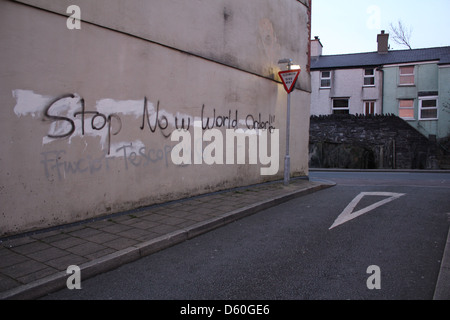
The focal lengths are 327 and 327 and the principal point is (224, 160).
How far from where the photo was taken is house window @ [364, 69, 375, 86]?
2845 centimetres

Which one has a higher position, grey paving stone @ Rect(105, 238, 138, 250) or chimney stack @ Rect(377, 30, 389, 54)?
chimney stack @ Rect(377, 30, 389, 54)

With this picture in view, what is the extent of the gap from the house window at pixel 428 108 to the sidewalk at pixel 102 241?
2530cm

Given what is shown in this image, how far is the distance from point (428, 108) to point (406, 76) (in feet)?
10.6

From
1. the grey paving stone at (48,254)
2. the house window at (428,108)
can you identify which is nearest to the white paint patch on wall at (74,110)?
the grey paving stone at (48,254)

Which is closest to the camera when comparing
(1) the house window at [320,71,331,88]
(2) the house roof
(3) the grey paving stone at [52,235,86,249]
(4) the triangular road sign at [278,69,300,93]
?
(3) the grey paving stone at [52,235,86,249]

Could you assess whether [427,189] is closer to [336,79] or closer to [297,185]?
[297,185]

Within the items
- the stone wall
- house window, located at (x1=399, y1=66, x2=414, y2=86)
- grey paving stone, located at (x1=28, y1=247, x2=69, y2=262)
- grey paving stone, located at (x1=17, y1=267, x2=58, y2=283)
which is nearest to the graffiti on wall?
grey paving stone, located at (x1=28, y1=247, x2=69, y2=262)

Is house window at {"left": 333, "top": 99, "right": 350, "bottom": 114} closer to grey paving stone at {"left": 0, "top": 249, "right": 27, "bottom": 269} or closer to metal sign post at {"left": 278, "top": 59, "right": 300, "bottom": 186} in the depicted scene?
metal sign post at {"left": 278, "top": 59, "right": 300, "bottom": 186}

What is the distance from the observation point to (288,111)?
9617 millimetres

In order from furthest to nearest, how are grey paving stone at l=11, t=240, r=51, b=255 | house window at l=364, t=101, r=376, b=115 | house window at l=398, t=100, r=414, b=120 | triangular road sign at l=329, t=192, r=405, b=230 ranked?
1. house window at l=364, t=101, r=376, b=115
2. house window at l=398, t=100, r=414, b=120
3. triangular road sign at l=329, t=192, r=405, b=230
4. grey paving stone at l=11, t=240, r=51, b=255

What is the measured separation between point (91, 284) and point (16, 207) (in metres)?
1.79

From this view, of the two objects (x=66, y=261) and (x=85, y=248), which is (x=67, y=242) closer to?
(x=85, y=248)

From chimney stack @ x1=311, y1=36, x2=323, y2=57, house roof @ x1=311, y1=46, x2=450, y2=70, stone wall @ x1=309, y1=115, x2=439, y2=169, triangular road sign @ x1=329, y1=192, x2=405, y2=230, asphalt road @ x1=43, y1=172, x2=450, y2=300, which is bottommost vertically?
asphalt road @ x1=43, y1=172, x2=450, y2=300
